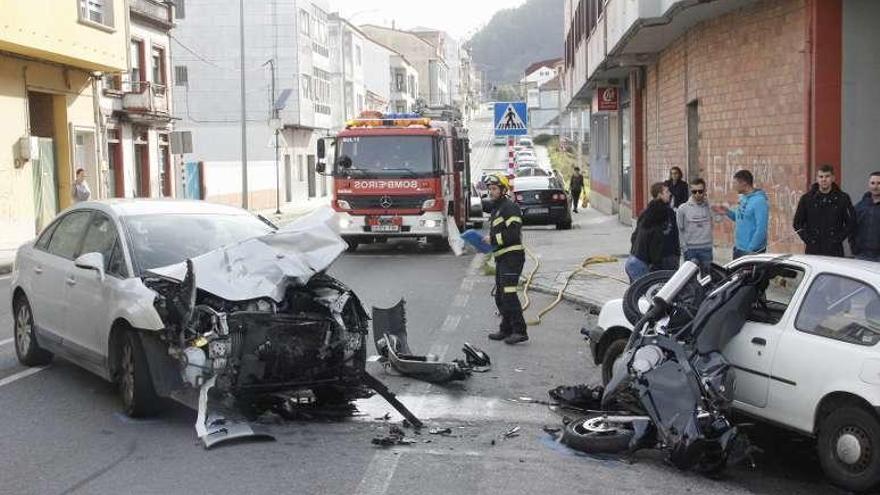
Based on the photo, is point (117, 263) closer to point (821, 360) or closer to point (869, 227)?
point (821, 360)

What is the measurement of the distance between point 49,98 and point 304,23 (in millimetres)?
27403

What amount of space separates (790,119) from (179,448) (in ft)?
31.7

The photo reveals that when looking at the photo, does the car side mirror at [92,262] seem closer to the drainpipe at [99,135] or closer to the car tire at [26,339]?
the car tire at [26,339]

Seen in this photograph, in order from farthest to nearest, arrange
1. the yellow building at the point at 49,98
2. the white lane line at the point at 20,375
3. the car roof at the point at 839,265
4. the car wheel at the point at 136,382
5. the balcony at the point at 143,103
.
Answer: the balcony at the point at 143,103 → the yellow building at the point at 49,98 → the white lane line at the point at 20,375 → the car wheel at the point at 136,382 → the car roof at the point at 839,265

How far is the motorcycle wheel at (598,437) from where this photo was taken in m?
6.08

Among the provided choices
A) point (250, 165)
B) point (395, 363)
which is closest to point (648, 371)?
point (395, 363)

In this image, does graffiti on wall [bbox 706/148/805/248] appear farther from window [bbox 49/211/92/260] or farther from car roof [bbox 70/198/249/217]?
window [bbox 49/211/92/260]

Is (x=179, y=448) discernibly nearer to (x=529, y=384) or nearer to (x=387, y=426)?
(x=387, y=426)

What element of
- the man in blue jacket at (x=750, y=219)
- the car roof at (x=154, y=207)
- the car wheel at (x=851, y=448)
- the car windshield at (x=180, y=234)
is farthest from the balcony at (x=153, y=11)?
the car wheel at (x=851, y=448)

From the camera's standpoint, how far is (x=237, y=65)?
51.1 metres

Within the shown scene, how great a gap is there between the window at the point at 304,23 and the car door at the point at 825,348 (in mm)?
48896

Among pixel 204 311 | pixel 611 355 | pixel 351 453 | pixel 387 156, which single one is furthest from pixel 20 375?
pixel 387 156

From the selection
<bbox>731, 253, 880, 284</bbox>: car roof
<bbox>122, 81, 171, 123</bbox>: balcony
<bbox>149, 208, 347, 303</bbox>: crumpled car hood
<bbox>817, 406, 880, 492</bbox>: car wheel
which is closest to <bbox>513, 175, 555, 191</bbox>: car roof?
<bbox>122, 81, 171, 123</bbox>: balcony

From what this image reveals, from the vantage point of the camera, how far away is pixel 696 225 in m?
11.2
